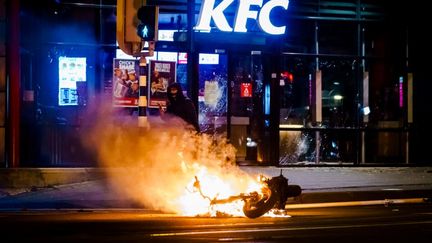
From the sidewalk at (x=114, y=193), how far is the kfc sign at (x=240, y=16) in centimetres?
355

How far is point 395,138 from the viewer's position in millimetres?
19422

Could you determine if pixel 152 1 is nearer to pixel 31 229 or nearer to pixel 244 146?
pixel 244 146

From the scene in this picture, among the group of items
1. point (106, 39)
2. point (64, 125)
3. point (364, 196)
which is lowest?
point (364, 196)

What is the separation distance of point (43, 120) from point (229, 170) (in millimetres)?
Result: 5644

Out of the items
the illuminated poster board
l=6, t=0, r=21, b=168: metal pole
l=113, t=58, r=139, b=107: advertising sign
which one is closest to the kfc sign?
l=113, t=58, r=139, b=107: advertising sign

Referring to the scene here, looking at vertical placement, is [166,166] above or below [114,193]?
above

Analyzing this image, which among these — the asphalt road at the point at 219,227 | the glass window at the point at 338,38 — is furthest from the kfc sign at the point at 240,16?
the asphalt road at the point at 219,227

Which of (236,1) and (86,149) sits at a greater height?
(236,1)

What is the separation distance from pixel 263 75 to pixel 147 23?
6.15 m

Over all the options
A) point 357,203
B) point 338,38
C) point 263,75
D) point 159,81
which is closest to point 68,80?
point 159,81

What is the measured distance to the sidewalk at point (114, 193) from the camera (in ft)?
43.9

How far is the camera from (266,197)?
10.6 meters

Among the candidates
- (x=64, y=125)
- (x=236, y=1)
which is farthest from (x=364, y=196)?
(x=64, y=125)

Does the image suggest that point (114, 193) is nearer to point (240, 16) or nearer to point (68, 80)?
point (68, 80)
